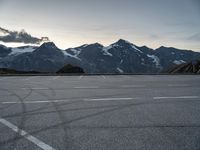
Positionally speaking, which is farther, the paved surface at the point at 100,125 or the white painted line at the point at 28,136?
the paved surface at the point at 100,125

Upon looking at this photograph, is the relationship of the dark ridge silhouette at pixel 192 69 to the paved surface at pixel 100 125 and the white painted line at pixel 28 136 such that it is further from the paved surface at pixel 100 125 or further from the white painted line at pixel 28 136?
the white painted line at pixel 28 136

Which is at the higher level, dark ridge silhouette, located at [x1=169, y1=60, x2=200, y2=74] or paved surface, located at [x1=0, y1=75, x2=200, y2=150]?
dark ridge silhouette, located at [x1=169, y1=60, x2=200, y2=74]

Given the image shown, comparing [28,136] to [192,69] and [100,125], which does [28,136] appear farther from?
[192,69]

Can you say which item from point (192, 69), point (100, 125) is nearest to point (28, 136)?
point (100, 125)

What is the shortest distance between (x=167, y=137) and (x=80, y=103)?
4.45 m

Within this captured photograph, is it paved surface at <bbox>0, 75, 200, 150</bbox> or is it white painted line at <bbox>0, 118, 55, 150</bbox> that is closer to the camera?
white painted line at <bbox>0, 118, 55, 150</bbox>

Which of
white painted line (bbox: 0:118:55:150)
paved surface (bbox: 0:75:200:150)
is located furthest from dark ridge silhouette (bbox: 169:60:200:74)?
white painted line (bbox: 0:118:55:150)

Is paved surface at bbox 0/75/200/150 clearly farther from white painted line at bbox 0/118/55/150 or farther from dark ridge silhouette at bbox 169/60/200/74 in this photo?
dark ridge silhouette at bbox 169/60/200/74

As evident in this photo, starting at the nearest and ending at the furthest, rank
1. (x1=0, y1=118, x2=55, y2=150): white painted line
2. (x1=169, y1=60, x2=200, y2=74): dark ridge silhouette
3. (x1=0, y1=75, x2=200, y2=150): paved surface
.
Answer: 1. (x1=0, y1=118, x2=55, y2=150): white painted line
2. (x1=0, y1=75, x2=200, y2=150): paved surface
3. (x1=169, y1=60, x2=200, y2=74): dark ridge silhouette

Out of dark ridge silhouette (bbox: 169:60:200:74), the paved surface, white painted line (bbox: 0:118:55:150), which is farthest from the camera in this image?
dark ridge silhouette (bbox: 169:60:200:74)

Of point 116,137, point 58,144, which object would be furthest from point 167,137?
point 58,144

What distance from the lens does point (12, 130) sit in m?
5.69

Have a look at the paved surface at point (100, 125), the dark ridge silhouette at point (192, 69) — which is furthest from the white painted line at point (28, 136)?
the dark ridge silhouette at point (192, 69)

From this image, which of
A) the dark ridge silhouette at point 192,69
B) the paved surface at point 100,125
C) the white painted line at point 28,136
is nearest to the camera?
the white painted line at point 28,136
